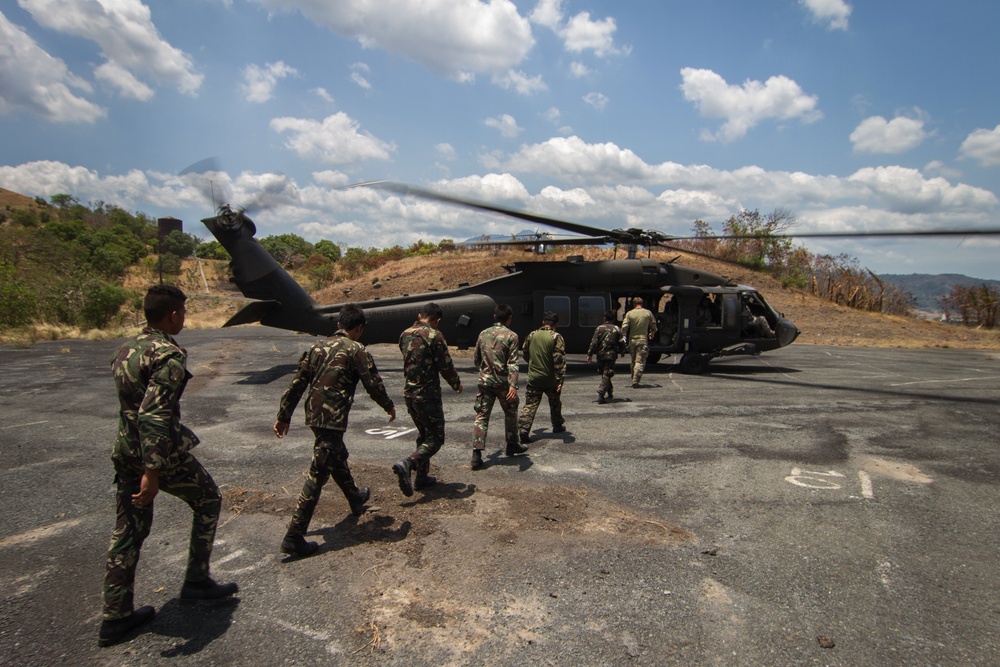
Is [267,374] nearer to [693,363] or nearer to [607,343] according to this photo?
[607,343]

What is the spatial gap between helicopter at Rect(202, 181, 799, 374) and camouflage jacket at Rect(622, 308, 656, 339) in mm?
1888

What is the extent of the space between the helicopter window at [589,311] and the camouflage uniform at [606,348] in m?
3.54

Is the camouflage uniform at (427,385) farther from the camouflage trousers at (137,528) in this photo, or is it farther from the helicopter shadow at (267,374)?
the helicopter shadow at (267,374)

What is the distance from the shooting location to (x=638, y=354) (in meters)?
10.9

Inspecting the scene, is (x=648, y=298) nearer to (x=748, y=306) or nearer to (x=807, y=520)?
(x=748, y=306)

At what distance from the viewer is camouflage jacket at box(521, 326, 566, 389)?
688 centimetres

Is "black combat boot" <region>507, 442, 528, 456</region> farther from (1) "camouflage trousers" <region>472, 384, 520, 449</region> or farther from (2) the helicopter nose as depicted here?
(2) the helicopter nose

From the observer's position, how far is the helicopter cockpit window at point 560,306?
42.3ft

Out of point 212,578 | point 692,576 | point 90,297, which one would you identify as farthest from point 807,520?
point 90,297

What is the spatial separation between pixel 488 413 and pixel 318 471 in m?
2.39

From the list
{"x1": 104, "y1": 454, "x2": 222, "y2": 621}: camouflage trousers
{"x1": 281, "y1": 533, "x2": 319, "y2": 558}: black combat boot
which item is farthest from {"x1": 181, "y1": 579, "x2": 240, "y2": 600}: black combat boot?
{"x1": 281, "y1": 533, "x2": 319, "y2": 558}: black combat boot

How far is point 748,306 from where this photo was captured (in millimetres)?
13383

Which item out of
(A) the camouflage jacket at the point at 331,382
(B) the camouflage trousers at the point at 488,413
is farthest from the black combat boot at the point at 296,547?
(B) the camouflage trousers at the point at 488,413

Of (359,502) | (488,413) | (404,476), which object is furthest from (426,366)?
(359,502)
